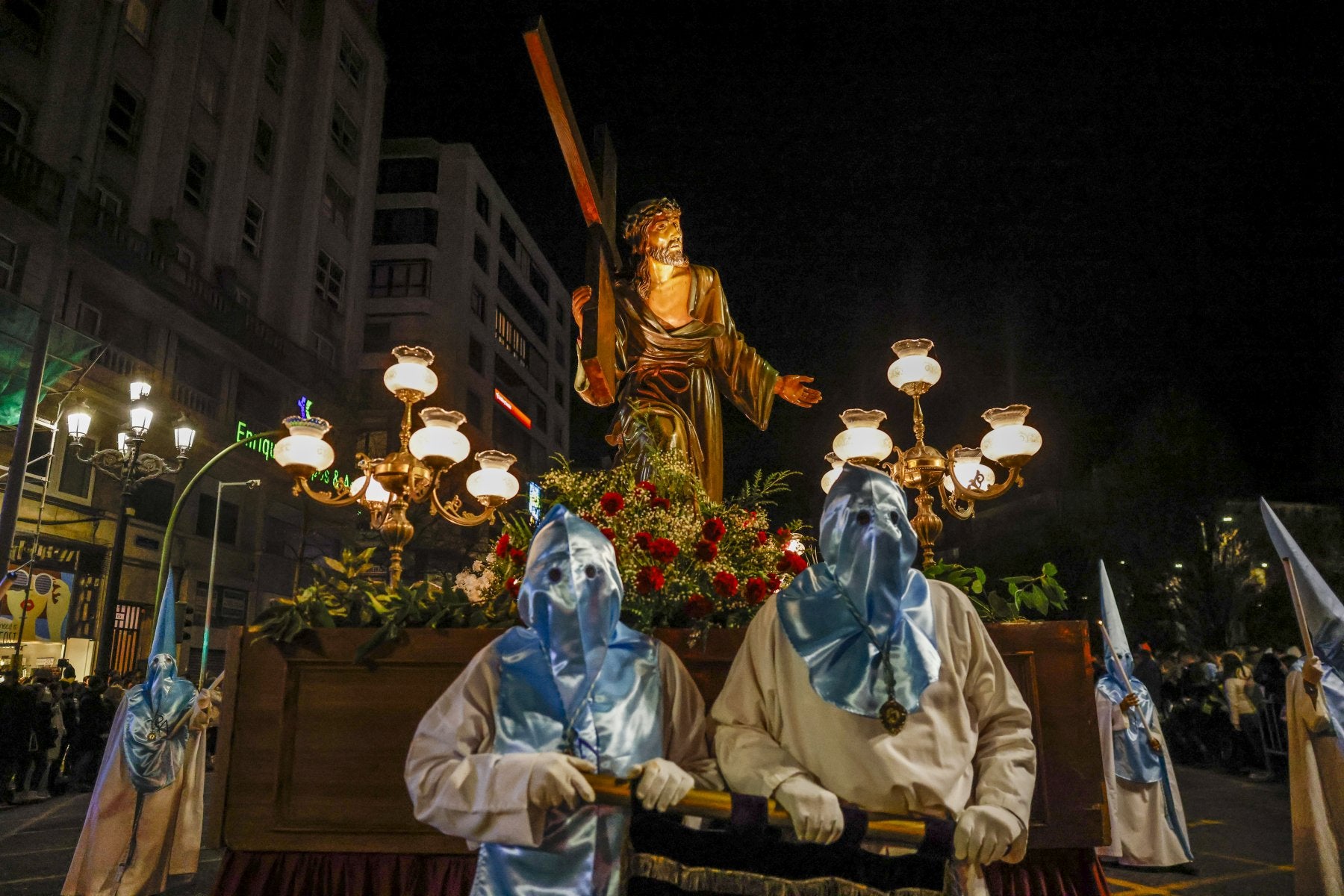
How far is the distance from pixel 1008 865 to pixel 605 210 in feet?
15.4

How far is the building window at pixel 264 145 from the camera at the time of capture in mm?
27484

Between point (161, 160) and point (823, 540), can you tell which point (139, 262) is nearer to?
point (161, 160)

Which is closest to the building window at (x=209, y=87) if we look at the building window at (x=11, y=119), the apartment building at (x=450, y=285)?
the building window at (x=11, y=119)

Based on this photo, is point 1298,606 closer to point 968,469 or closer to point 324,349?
point 968,469

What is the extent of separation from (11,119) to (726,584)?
20971 millimetres

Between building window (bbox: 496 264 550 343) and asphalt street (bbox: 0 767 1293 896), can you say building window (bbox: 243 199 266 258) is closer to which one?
building window (bbox: 496 264 550 343)

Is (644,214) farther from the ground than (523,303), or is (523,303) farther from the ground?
(523,303)

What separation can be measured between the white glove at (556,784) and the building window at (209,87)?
27.5 m

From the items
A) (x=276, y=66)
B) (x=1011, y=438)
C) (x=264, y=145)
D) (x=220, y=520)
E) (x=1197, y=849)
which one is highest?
(x=276, y=66)

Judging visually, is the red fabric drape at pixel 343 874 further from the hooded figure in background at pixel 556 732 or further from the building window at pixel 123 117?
the building window at pixel 123 117

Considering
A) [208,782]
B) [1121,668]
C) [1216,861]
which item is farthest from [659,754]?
[208,782]

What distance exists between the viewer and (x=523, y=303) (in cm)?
5056

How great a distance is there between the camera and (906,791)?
2.46 m

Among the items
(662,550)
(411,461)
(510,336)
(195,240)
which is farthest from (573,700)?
(510,336)
